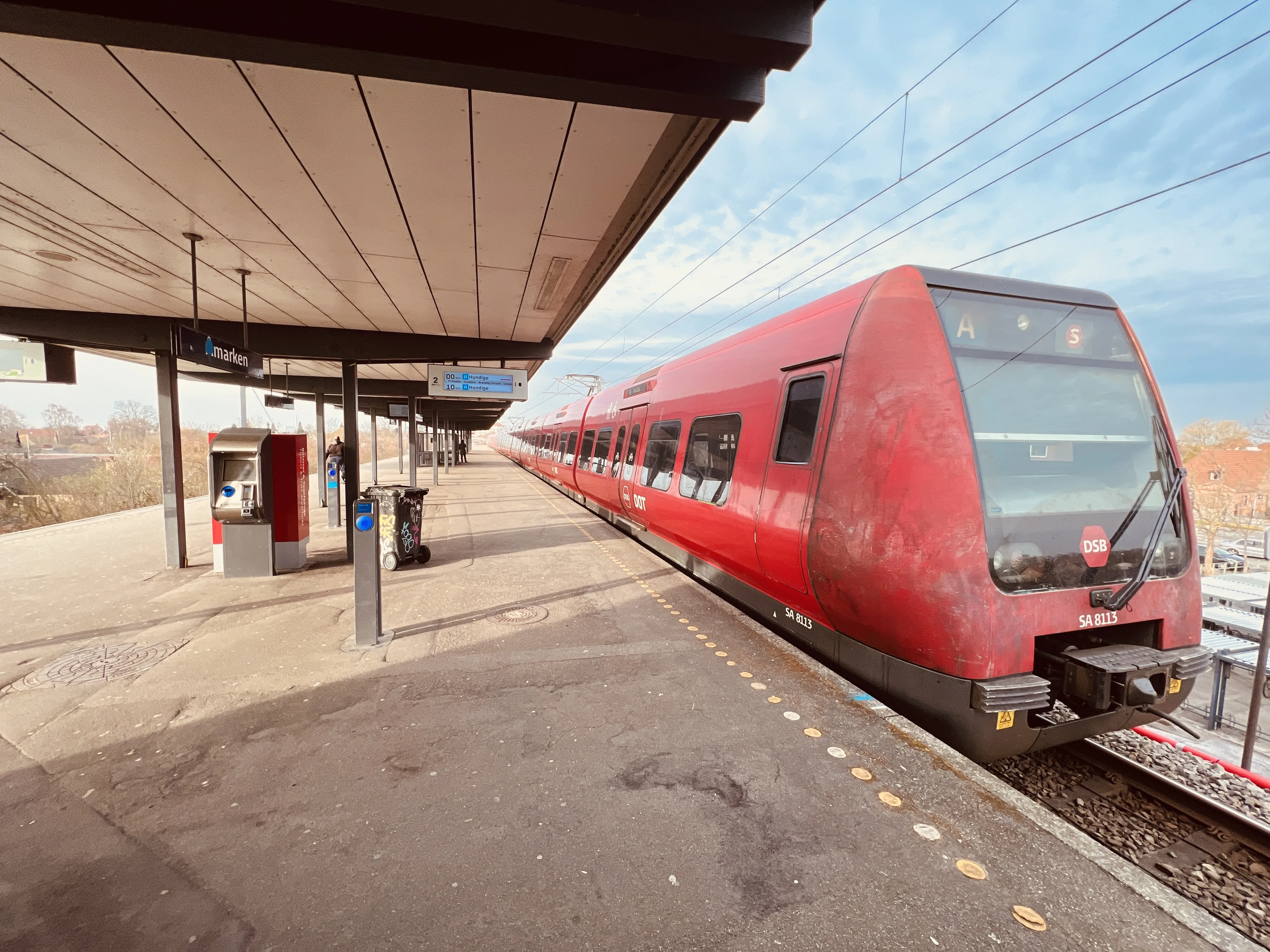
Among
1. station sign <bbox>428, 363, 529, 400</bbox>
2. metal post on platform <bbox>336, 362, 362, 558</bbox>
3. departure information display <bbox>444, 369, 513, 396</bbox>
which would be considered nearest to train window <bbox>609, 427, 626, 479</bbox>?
station sign <bbox>428, 363, 529, 400</bbox>

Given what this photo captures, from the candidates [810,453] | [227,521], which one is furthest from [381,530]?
[810,453]

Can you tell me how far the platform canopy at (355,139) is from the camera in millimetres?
2107

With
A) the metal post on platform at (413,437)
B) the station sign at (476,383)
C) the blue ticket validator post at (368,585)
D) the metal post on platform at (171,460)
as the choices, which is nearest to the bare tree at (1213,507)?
the station sign at (476,383)

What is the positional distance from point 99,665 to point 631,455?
21.1 ft

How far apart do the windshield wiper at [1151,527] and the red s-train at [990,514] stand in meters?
0.01

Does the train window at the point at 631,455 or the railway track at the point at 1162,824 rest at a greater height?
the train window at the point at 631,455

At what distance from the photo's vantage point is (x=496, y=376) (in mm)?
11047

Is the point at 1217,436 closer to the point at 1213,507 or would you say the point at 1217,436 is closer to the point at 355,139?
the point at 1213,507

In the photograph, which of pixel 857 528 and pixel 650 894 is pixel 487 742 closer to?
pixel 650 894

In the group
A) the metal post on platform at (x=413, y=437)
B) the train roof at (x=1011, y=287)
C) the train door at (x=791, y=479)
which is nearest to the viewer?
the train roof at (x=1011, y=287)

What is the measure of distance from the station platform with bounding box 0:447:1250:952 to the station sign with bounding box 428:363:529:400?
6452 mm

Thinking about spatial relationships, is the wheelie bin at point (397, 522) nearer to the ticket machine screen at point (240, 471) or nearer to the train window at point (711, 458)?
the ticket machine screen at point (240, 471)

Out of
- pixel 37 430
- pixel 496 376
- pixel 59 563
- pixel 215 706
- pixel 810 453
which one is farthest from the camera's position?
pixel 37 430

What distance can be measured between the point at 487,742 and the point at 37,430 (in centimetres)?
7255
